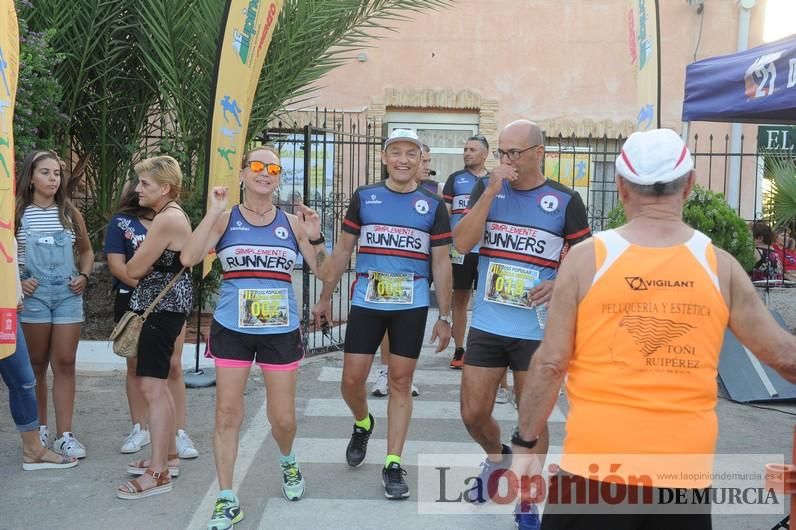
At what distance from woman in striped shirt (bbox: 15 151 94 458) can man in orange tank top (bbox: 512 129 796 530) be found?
151 inches

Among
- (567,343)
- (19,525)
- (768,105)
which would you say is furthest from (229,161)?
(567,343)

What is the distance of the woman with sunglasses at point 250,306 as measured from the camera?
4.47m

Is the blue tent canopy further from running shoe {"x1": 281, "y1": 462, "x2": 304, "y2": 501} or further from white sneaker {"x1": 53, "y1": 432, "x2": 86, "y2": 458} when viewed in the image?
white sneaker {"x1": 53, "y1": 432, "x2": 86, "y2": 458}

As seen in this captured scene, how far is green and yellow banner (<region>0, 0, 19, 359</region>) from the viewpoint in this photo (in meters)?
4.40

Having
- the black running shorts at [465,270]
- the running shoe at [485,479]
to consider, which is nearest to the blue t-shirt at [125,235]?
the running shoe at [485,479]

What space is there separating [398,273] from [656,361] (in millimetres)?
2685

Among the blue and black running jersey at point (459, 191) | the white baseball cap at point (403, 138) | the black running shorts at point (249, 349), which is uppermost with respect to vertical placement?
the white baseball cap at point (403, 138)

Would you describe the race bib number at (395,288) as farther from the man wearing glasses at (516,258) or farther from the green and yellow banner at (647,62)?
the green and yellow banner at (647,62)

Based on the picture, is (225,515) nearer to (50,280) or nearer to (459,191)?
(50,280)

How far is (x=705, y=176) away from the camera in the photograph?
53.1ft

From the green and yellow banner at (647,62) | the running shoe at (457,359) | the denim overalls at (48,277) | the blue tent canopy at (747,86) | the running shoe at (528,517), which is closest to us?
the running shoe at (528,517)

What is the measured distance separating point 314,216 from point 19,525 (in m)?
2.17

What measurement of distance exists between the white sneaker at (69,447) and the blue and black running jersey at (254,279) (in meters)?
1.65

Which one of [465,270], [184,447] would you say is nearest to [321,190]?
[465,270]
